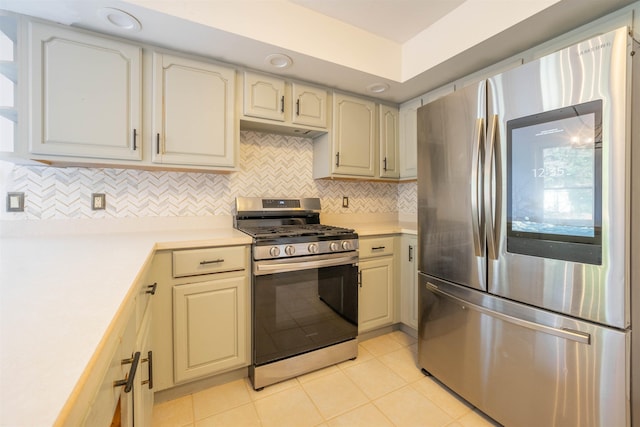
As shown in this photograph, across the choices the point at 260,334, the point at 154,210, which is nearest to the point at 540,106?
the point at 260,334

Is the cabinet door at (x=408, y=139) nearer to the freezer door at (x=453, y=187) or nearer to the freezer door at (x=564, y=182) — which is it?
the freezer door at (x=453, y=187)

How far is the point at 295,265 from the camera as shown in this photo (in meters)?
1.72

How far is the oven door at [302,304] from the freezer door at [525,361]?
0.55m

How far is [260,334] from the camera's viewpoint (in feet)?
5.47

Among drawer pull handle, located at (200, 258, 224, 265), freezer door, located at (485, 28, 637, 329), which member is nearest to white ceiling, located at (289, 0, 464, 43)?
freezer door, located at (485, 28, 637, 329)

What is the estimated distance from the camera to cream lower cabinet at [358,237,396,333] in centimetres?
212

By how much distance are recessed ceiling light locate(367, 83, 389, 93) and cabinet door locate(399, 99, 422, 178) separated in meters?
0.39

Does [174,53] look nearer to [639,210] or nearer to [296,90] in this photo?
Result: [296,90]

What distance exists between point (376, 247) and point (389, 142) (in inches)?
42.0

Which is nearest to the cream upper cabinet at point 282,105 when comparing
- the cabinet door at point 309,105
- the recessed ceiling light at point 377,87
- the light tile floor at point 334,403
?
the cabinet door at point 309,105

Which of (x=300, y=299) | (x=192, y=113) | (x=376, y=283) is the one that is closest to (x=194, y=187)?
(x=192, y=113)

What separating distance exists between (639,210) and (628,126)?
0.32 meters

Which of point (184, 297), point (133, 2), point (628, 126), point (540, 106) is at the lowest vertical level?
point (184, 297)

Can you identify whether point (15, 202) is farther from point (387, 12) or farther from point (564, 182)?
point (564, 182)
